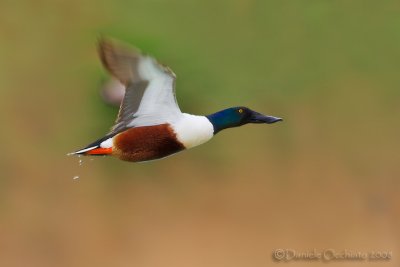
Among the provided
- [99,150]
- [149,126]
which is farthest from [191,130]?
[99,150]

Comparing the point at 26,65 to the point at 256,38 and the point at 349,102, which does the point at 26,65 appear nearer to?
the point at 256,38

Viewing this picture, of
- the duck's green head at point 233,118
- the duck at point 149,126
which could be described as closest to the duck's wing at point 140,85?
the duck at point 149,126

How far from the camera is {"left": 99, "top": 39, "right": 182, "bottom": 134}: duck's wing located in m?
1.59

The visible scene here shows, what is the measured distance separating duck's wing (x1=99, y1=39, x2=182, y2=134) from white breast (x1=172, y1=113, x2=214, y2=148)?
0.07 feet

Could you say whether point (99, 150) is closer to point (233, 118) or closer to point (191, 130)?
point (191, 130)

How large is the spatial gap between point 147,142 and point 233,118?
237 mm

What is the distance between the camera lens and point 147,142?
171cm

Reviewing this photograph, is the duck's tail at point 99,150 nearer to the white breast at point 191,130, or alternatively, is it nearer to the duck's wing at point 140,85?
the duck's wing at point 140,85

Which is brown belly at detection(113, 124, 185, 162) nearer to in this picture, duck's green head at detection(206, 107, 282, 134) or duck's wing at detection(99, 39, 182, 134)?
duck's wing at detection(99, 39, 182, 134)

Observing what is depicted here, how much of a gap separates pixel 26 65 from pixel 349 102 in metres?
1.10

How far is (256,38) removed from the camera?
2752 millimetres

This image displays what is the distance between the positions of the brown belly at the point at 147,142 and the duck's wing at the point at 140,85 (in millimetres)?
17

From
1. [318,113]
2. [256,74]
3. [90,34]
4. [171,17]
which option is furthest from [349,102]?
[90,34]

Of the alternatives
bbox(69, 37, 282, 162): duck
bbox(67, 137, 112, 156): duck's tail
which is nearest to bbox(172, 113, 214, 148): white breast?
bbox(69, 37, 282, 162): duck
